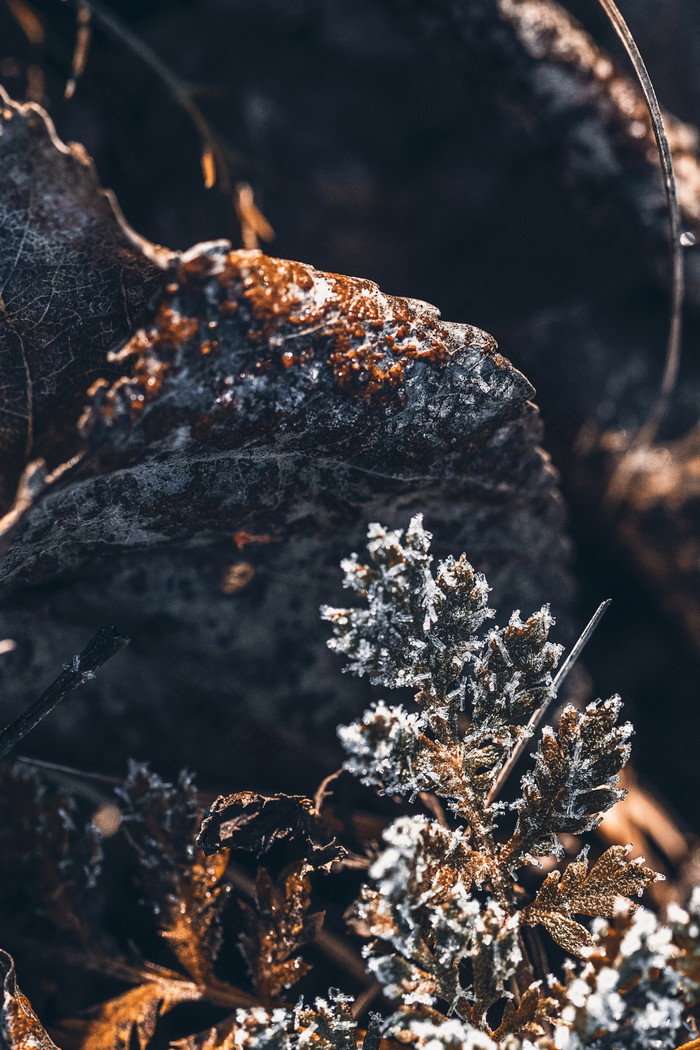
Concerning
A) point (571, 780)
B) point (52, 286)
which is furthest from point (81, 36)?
point (571, 780)

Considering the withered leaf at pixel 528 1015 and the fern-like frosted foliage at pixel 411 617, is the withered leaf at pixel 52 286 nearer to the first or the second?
the fern-like frosted foliage at pixel 411 617

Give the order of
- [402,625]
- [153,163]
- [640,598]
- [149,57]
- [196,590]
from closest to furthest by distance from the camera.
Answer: [402,625]
[196,590]
[149,57]
[640,598]
[153,163]

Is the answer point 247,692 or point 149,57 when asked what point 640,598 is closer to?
point 247,692

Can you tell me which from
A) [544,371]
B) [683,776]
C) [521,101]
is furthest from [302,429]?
[683,776]

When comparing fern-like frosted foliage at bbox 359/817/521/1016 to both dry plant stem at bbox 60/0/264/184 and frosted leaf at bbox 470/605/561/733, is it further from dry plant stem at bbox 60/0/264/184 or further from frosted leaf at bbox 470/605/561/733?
dry plant stem at bbox 60/0/264/184

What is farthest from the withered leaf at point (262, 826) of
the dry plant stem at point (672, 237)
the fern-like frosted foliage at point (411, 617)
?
the dry plant stem at point (672, 237)

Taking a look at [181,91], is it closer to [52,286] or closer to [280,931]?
[52,286]
